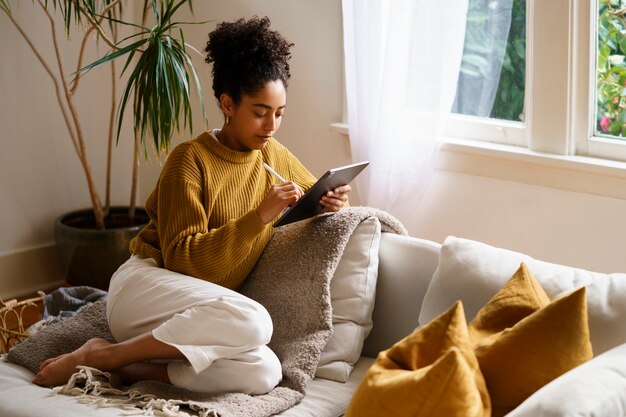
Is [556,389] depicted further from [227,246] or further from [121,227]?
[121,227]

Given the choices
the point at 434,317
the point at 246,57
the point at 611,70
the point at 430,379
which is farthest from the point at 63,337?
the point at 611,70

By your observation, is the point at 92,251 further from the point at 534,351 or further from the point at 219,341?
the point at 534,351

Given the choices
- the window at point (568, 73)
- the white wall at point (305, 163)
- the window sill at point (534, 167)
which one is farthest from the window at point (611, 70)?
the white wall at point (305, 163)

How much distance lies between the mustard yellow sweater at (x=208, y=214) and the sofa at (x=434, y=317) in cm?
27

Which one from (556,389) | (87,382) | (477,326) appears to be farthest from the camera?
(87,382)

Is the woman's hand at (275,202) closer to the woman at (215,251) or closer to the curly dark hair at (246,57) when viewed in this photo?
the woman at (215,251)

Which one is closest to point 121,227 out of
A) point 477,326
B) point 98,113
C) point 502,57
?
point 98,113

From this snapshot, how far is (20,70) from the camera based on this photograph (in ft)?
12.6

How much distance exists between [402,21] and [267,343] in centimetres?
134

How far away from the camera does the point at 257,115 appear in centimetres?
242

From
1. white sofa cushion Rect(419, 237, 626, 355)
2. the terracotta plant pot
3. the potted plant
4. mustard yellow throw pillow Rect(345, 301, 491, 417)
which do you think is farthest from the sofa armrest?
the terracotta plant pot

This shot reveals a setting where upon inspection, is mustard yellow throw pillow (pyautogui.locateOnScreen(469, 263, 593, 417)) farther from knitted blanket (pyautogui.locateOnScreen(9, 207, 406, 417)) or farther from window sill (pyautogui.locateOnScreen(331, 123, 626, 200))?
window sill (pyautogui.locateOnScreen(331, 123, 626, 200))

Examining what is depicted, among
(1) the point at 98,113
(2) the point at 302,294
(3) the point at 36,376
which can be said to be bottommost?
(3) the point at 36,376

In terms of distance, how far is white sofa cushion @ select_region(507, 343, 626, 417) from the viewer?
137 centimetres
